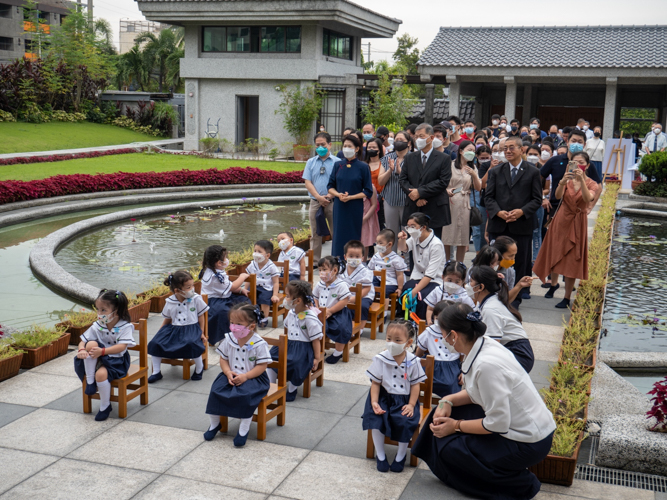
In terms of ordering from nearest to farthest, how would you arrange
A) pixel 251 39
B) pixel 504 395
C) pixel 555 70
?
pixel 504 395, pixel 555 70, pixel 251 39

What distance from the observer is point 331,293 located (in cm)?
673

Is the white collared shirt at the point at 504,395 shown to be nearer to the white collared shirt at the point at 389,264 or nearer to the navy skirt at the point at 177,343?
the navy skirt at the point at 177,343

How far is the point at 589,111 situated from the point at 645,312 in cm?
1940

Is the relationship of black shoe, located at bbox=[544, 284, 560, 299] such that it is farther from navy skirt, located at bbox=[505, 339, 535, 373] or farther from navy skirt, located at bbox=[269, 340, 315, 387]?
navy skirt, located at bbox=[269, 340, 315, 387]

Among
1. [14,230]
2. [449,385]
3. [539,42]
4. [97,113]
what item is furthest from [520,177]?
[97,113]

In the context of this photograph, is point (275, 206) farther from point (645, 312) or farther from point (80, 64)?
point (80, 64)

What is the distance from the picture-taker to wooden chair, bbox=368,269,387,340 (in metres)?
7.30

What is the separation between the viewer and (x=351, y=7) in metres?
26.6

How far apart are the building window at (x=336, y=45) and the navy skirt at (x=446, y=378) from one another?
78.5 ft

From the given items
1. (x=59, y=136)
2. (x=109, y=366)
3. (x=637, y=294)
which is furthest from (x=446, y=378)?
(x=59, y=136)

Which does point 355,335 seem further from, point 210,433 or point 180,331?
point 210,433

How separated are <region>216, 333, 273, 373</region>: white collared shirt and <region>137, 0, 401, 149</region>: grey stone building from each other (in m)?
22.5

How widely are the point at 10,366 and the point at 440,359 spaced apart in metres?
3.77

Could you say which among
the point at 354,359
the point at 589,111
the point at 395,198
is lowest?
the point at 354,359
